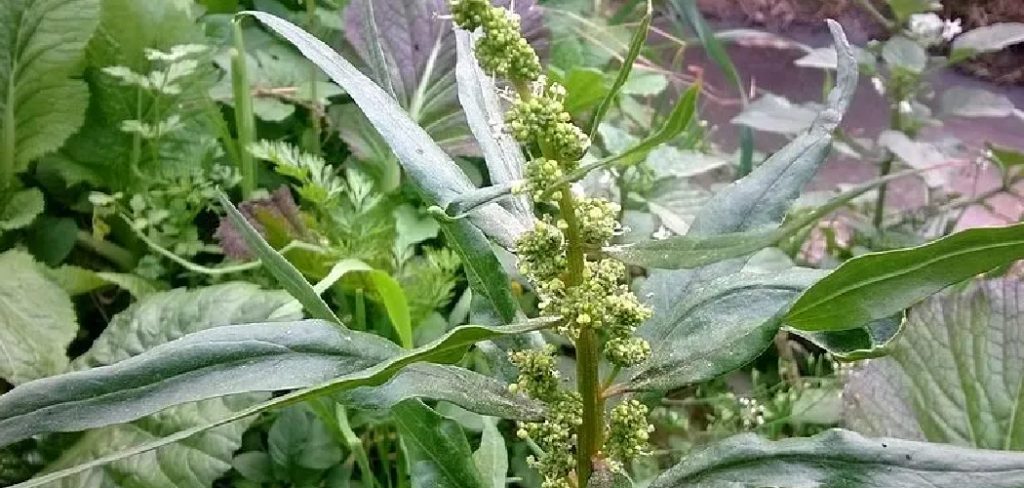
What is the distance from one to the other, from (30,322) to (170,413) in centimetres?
13

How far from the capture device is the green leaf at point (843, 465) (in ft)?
0.99

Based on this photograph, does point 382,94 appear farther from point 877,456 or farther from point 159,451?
point 159,451

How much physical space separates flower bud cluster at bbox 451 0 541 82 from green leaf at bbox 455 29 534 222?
0.05 metres

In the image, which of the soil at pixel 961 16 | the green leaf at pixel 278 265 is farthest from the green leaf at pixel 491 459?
the soil at pixel 961 16

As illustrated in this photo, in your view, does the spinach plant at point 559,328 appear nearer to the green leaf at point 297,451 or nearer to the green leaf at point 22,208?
the green leaf at point 297,451

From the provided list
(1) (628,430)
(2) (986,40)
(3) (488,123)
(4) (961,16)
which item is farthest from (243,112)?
(4) (961,16)

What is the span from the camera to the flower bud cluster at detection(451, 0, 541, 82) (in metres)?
0.32

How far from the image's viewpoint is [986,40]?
2.98 ft

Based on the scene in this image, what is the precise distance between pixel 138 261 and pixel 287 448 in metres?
0.27

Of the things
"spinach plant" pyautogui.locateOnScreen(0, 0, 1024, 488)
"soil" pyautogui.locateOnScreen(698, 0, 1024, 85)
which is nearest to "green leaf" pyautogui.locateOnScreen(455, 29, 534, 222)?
"spinach plant" pyautogui.locateOnScreen(0, 0, 1024, 488)

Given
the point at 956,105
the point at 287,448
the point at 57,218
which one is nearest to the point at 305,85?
the point at 57,218

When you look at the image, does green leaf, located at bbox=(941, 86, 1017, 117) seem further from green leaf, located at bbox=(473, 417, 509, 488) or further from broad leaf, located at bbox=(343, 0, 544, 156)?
green leaf, located at bbox=(473, 417, 509, 488)

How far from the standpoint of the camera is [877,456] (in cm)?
32

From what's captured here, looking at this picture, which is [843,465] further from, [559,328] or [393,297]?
[393,297]
